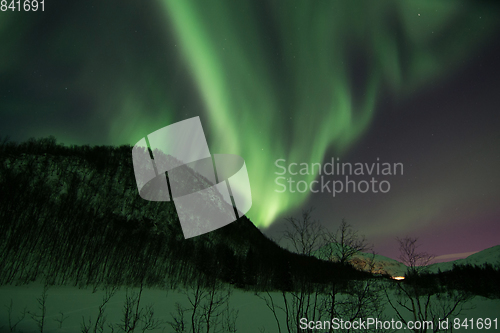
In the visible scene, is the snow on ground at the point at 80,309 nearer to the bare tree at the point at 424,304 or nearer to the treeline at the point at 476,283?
the bare tree at the point at 424,304

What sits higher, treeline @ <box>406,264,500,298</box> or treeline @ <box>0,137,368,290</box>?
treeline @ <box>0,137,368,290</box>

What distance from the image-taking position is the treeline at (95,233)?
31.9 metres

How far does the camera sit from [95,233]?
40.9m

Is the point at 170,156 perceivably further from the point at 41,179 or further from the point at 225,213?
the point at 41,179

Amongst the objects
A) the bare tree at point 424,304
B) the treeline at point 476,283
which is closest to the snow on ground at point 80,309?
the bare tree at point 424,304

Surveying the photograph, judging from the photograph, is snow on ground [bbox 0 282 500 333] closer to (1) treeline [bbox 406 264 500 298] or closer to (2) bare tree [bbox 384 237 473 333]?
(2) bare tree [bbox 384 237 473 333]

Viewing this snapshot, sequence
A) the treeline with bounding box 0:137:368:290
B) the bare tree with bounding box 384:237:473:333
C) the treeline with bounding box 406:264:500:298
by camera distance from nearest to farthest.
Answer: the bare tree with bounding box 384:237:473:333 → the treeline with bounding box 0:137:368:290 → the treeline with bounding box 406:264:500:298

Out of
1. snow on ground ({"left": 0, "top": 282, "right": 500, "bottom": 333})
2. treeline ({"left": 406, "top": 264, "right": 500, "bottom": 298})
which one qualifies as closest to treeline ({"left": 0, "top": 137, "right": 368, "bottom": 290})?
snow on ground ({"left": 0, "top": 282, "right": 500, "bottom": 333})

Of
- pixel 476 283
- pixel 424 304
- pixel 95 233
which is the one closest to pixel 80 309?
pixel 95 233

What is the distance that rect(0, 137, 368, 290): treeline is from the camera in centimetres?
3194

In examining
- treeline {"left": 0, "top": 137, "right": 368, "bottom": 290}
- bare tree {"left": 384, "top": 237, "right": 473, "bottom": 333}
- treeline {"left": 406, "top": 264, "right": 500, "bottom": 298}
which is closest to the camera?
bare tree {"left": 384, "top": 237, "right": 473, "bottom": 333}

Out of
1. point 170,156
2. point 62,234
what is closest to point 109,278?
point 62,234

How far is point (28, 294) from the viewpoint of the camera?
69.3ft

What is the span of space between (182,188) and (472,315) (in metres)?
70.6
